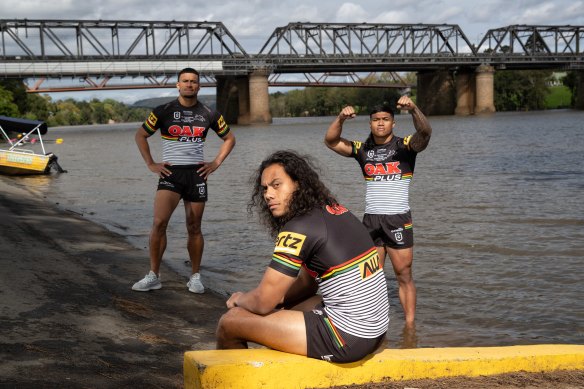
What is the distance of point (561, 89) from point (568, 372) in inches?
6798

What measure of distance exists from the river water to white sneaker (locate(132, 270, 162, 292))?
504 mm

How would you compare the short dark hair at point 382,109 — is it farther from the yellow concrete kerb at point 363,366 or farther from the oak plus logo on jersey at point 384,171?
the yellow concrete kerb at point 363,366

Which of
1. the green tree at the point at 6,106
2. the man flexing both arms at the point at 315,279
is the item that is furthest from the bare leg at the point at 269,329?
the green tree at the point at 6,106

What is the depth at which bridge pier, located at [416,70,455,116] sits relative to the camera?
397ft

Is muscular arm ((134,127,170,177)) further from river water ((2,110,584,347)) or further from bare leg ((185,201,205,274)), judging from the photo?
river water ((2,110,584,347))

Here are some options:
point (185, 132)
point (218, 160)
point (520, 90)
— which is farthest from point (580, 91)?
point (185, 132)

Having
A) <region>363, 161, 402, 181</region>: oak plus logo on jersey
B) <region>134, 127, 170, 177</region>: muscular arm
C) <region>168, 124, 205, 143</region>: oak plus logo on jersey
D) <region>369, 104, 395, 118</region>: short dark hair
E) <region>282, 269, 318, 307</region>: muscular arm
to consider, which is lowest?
<region>282, 269, 318, 307</region>: muscular arm

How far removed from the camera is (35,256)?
909 centimetres

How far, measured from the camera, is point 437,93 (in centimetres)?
12188

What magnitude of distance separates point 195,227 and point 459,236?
21.0 ft

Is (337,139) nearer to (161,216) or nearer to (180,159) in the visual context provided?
(180,159)

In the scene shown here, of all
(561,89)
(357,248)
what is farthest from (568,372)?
(561,89)

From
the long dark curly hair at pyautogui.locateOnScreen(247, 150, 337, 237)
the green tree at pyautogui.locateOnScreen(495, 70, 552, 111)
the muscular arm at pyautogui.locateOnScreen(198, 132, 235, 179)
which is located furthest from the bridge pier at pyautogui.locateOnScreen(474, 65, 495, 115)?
the long dark curly hair at pyautogui.locateOnScreen(247, 150, 337, 237)

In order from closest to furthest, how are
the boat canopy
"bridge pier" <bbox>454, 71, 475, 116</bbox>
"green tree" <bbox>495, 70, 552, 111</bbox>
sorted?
the boat canopy → "bridge pier" <bbox>454, 71, 475, 116</bbox> → "green tree" <bbox>495, 70, 552, 111</bbox>
